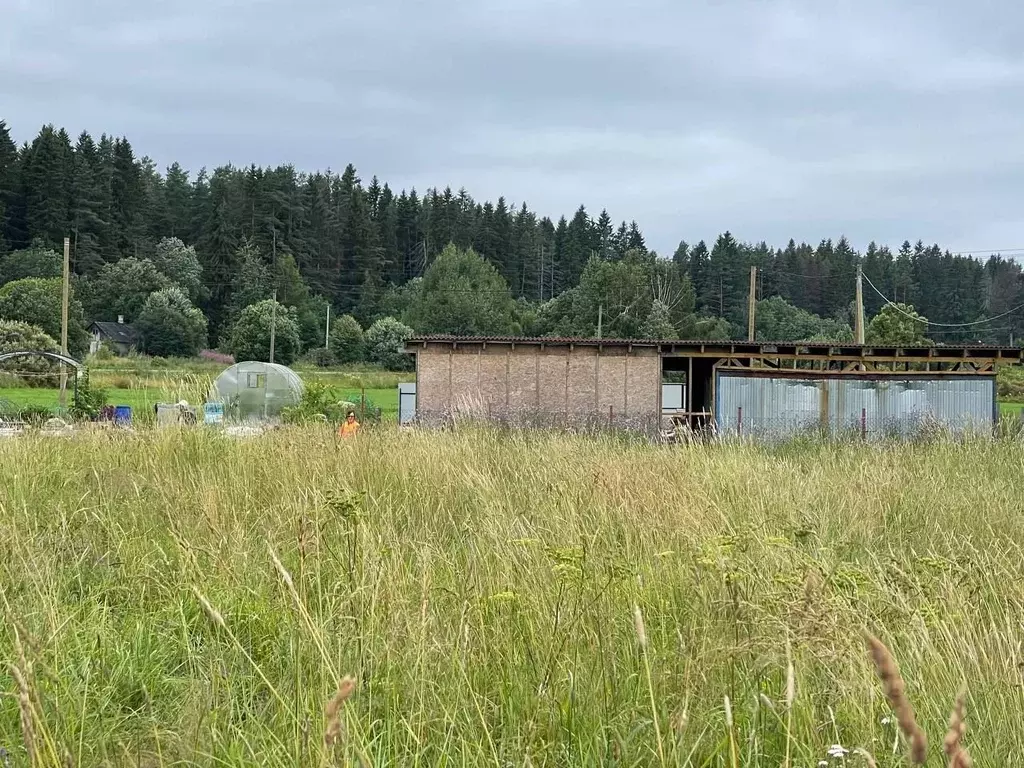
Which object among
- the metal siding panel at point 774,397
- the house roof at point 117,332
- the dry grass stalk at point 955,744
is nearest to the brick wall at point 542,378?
the metal siding panel at point 774,397

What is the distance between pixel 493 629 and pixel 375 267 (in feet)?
293

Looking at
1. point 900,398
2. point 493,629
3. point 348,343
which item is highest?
point 348,343

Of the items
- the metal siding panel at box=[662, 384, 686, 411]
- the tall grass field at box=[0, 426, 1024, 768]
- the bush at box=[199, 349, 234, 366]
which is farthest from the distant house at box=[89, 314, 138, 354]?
the tall grass field at box=[0, 426, 1024, 768]

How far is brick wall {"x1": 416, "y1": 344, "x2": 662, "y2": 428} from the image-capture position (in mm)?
22656

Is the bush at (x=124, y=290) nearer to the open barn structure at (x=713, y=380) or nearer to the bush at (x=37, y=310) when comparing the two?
the bush at (x=37, y=310)

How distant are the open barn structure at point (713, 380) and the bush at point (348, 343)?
4153cm

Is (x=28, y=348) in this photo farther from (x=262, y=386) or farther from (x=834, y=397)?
(x=834, y=397)

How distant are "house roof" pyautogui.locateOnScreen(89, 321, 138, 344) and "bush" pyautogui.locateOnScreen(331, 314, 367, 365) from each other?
13.5 metres

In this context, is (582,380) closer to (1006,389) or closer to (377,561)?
(377,561)

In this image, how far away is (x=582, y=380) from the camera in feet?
75.5

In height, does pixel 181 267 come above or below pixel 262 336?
above

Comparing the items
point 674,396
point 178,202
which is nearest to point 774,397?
point 674,396

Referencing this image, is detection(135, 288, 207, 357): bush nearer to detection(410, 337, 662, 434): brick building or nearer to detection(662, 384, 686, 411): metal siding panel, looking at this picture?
detection(662, 384, 686, 411): metal siding panel

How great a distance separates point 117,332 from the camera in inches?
2445
